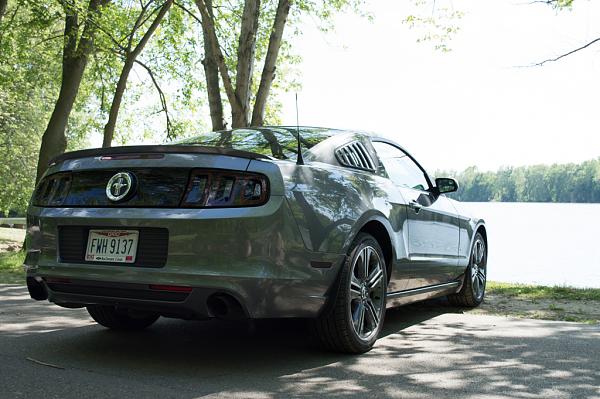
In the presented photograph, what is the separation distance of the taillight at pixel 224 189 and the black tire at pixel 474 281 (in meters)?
3.61

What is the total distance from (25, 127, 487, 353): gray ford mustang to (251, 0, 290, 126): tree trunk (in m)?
7.43

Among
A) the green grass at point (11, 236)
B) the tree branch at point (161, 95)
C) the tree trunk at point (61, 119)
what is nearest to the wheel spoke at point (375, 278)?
the tree trunk at point (61, 119)

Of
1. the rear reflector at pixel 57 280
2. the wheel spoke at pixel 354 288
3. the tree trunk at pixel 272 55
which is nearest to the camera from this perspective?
the rear reflector at pixel 57 280

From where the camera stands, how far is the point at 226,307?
3.70m

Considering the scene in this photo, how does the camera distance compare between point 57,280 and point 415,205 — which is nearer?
point 57,280

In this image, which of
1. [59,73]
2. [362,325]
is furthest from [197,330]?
[59,73]

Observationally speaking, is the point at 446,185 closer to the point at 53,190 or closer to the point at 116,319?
the point at 116,319

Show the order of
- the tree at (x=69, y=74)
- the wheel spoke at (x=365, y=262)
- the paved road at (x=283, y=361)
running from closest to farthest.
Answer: the paved road at (x=283, y=361)
the wheel spoke at (x=365, y=262)
the tree at (x=69, y=74)

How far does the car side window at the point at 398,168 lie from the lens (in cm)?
523

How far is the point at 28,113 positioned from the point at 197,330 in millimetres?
33250

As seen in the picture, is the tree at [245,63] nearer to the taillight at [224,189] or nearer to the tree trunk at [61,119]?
the tree trunk at [61,119]

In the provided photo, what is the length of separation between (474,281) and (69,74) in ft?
40.4

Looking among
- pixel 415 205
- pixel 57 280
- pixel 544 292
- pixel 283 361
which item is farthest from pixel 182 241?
pixel 544 292

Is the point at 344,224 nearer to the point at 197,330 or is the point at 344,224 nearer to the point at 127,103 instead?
the point at 197,330
